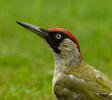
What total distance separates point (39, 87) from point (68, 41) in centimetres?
183

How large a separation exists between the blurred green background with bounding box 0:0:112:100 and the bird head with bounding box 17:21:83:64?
118 cm

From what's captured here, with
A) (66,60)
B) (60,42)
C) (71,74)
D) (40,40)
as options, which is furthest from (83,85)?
(40,40)

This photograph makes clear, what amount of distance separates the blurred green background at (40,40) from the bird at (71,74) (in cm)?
114

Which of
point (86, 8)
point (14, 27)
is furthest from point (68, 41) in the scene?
point (86, 8)

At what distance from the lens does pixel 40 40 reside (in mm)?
9320

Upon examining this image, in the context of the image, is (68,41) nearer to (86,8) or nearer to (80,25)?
(80,25)

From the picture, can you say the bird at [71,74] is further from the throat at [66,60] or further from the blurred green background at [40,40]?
the blurred green background at [40,40]

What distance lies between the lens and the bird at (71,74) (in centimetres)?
489

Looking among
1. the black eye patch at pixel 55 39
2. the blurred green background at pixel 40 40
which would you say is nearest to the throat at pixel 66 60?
the black eye patch at pixel 55 39

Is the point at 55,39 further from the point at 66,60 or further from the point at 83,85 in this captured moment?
the point at 83,85

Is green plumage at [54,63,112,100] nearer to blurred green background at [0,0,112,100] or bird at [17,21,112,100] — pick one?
bird at [17,21,112,100]

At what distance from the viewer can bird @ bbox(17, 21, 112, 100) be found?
489 cm

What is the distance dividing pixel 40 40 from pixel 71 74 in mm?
4229

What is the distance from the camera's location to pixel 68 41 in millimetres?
5203
